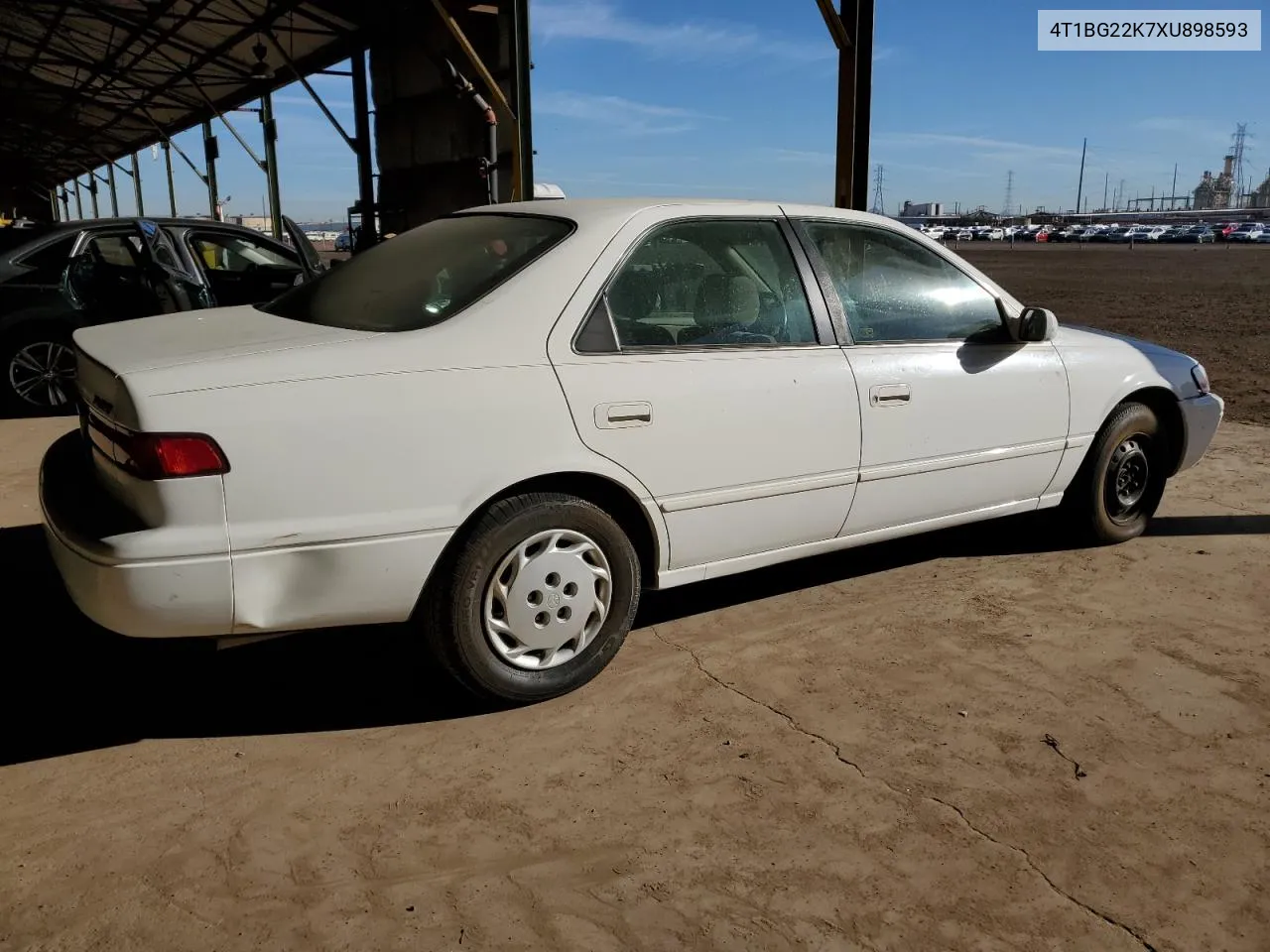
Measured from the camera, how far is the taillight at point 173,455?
242 cm

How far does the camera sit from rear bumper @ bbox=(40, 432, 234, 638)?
8.04 feet

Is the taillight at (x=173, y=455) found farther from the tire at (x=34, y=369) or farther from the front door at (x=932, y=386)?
the tire at (x=34, y=369)

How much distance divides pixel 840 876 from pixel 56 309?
286 inches

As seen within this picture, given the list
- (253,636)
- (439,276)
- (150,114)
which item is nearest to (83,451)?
(253,636)

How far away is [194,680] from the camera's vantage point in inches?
128

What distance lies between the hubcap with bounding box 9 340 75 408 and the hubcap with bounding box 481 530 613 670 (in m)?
5.91

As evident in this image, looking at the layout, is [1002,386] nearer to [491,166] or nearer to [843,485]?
[843,485]

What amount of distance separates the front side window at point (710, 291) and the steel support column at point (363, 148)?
1318 cm

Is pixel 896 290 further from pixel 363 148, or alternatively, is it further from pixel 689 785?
pixel 363 148

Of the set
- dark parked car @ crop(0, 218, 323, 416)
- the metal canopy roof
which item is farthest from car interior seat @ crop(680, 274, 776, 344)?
the metal canopy roof

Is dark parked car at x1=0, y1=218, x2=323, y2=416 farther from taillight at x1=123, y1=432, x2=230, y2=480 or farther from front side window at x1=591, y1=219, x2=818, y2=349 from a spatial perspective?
taillight at x1=123, y1=432, x2=230, y2=480

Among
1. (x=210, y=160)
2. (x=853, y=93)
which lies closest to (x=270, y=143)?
(x=210, y=160)

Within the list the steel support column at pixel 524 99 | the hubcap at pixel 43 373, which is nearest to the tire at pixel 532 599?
the hubcap at pixel 43 373

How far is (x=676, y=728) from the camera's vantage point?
2.97 metres
